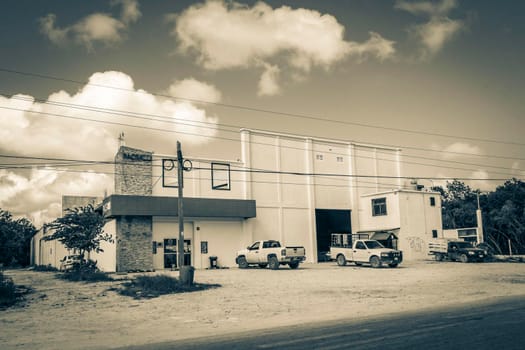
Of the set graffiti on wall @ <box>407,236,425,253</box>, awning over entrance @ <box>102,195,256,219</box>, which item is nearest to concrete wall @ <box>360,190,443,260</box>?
graffiti on wall @ <box>407,236,425,253</box>

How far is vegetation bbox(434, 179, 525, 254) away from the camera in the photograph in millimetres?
54750

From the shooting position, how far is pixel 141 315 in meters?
14.4

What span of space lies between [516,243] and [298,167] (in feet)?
97.1

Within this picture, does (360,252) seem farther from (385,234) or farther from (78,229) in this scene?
(78,229)

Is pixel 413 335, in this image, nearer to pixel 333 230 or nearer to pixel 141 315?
pixel 141 315

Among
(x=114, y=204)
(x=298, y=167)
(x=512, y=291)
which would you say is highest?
(x=298, y=167)

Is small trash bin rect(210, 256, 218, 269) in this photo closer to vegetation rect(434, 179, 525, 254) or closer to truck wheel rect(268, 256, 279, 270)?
truck wheel rect(268, 256, 279, 270)

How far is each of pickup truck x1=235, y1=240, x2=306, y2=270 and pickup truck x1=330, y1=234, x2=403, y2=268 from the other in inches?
155

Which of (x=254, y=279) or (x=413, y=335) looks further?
(x=254, y=279)

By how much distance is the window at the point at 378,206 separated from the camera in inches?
1699

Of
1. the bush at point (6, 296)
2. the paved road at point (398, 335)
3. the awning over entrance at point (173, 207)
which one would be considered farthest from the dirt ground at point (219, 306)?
the awning over entrance at point (173, 207)

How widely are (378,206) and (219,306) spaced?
1192 inches

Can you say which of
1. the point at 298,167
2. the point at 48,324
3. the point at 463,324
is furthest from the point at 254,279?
the point at 298,167

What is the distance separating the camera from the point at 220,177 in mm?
37781
